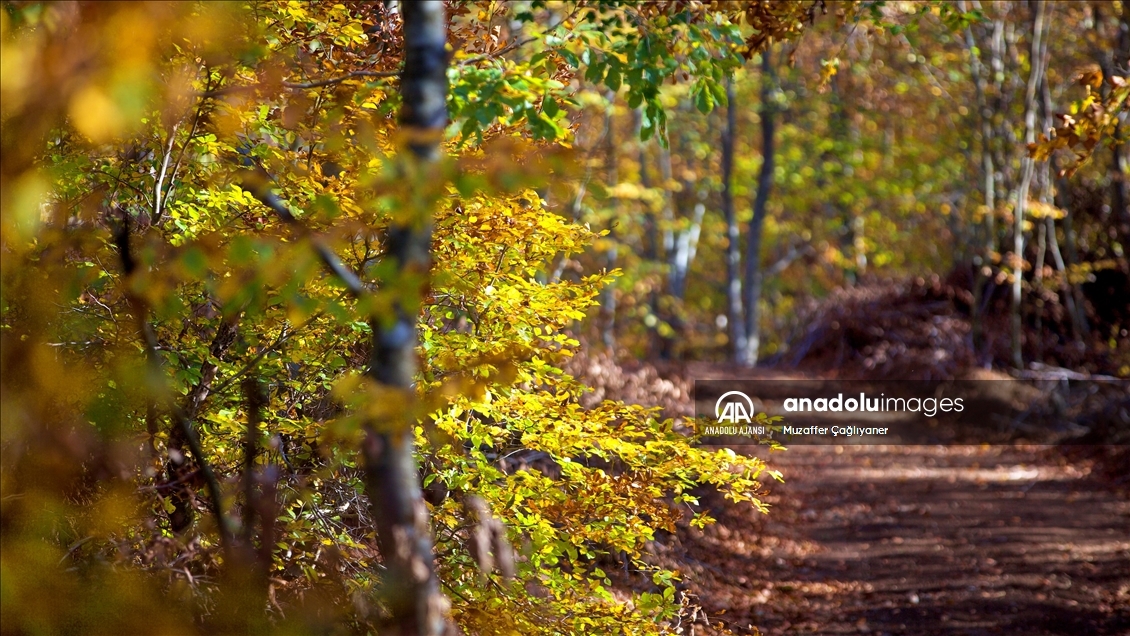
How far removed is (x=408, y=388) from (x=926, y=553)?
709cm

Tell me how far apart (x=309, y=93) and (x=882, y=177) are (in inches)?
730

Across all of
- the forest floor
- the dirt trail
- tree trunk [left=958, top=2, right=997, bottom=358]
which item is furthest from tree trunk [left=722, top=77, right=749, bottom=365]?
the dirt trail

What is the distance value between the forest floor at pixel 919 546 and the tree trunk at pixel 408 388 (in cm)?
268

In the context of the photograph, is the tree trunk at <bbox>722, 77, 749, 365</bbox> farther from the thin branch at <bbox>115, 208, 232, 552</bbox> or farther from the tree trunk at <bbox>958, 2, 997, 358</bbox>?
the thin branch at <bbox>115, 208, 232, 552</bbox>

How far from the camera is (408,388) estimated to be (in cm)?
242

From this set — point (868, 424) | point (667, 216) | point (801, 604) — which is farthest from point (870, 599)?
point (667, 216)

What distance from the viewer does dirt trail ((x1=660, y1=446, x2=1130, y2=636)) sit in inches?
271

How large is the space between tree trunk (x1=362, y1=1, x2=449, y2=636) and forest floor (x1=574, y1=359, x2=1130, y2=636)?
2678 millimetres

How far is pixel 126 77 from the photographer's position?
1.95 metres

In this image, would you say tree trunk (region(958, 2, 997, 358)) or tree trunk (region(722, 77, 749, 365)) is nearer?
tree trunk (region(958, 2, 997, 358))

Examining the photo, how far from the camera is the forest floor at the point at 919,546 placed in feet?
22.6

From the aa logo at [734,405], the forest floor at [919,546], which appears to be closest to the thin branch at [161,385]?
the forest floor at [919,546]

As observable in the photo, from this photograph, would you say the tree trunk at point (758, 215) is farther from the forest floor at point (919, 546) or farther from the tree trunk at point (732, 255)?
the forest floor at point (919, 546)

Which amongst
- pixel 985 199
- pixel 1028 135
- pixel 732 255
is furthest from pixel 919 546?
pixel 732 255
